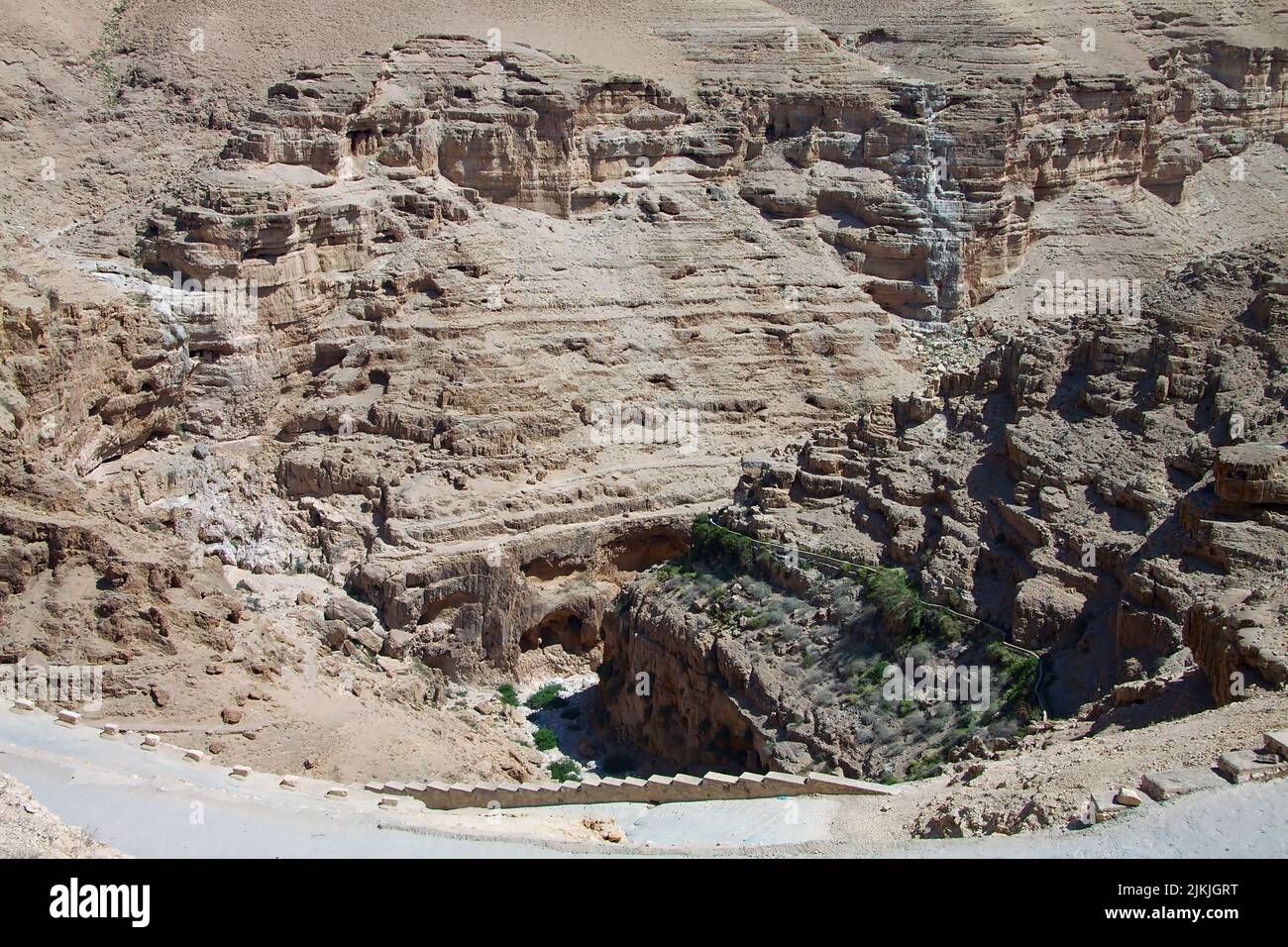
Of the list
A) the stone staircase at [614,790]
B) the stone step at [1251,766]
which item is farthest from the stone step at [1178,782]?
the stone staircase at [614,790]

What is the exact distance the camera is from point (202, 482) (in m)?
37.7

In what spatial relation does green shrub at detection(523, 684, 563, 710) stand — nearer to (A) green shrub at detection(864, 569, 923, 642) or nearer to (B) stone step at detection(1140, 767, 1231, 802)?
(A) green shrub at detection(864, 569, 923, 642)

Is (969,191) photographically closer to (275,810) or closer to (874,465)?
(874,465)

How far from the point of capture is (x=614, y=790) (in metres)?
24.0

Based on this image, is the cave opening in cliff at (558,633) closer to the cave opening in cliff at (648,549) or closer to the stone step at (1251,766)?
the cave opening in cliff at (648,549)

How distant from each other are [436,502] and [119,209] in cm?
1404

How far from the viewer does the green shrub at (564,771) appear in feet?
99.5

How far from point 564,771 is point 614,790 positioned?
7.00 metres

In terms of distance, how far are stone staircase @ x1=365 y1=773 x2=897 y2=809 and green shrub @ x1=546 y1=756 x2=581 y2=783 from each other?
17.5ft

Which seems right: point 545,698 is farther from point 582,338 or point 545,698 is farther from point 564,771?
point 582,338

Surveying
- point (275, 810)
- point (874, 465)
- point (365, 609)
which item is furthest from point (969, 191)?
point (275, 810)

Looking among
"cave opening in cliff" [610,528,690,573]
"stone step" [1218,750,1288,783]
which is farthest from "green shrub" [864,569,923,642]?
"cave opening in cliff" [610,528,690,573]

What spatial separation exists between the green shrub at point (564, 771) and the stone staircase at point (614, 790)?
5.33m

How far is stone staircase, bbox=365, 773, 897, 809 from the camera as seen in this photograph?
2264 cm
